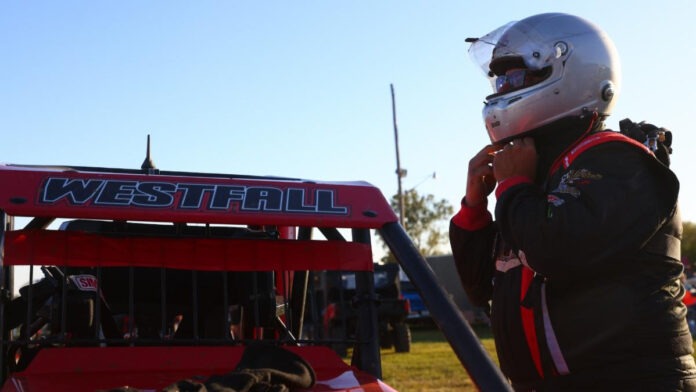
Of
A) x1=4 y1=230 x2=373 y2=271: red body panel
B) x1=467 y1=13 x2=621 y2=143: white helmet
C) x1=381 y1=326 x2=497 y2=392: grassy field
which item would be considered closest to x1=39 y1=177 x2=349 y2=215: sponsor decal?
x1=4 y1=230 x2=373 y2=271: red body panel

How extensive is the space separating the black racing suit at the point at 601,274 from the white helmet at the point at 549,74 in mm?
203

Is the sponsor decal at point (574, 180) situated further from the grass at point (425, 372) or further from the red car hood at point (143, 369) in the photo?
the grass at point (425, 372)

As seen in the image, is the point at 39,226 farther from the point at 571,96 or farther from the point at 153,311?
the point at 571,96

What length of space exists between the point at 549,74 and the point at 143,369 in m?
A: 1.47

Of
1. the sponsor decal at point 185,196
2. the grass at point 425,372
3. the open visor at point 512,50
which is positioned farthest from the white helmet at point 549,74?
the grass at point 425,372

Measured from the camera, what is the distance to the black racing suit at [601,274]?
6.66ft

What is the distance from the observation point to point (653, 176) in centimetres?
211

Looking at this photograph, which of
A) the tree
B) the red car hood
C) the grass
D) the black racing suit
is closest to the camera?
the black racing suit

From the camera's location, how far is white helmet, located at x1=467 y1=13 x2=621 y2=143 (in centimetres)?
239

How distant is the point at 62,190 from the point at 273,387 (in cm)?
86

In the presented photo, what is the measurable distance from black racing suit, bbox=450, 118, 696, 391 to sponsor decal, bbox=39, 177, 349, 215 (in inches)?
25.5

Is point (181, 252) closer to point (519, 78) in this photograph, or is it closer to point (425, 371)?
point (519, 78)

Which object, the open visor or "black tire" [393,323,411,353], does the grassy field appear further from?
the open visor

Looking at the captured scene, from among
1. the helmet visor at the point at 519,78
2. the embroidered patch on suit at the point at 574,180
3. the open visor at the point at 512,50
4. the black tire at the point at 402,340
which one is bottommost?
the black tire at the point at 402,340
